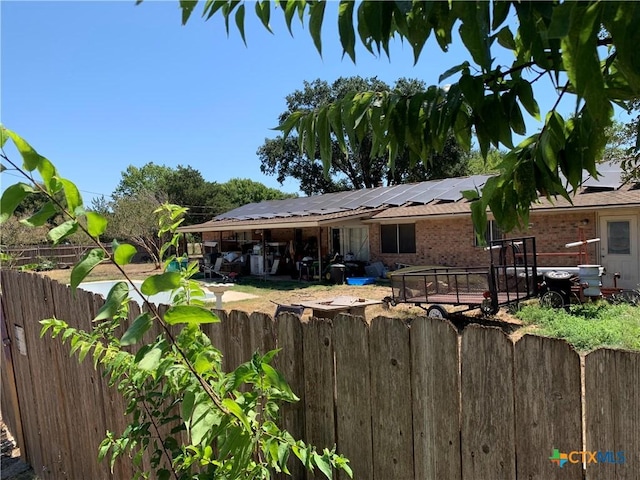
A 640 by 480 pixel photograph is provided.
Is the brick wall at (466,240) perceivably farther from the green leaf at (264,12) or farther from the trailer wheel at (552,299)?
the green leaf at (264,12)

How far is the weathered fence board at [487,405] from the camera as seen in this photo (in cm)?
129

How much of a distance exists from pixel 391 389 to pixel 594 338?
20.6 feet

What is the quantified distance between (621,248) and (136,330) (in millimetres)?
14864

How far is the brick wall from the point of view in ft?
44.5

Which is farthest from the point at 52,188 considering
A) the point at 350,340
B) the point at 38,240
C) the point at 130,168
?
the point at 130,168

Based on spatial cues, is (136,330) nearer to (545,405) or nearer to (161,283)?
(161,283)

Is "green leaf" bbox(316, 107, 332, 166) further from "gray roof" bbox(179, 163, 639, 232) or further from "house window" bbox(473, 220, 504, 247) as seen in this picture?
"gray roof" bbox(179, 163, 639, 232)

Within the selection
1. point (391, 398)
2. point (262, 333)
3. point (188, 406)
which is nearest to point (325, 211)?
point (262, 333)

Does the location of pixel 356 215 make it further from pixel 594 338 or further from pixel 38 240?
pixel 38 240

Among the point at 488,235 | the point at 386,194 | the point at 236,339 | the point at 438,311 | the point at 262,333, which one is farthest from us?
the point at 386,194

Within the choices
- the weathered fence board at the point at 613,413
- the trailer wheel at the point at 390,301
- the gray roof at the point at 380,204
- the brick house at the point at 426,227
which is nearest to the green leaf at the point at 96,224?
the weathered fence board at the point at 613,413

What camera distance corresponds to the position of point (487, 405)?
1.33 meters

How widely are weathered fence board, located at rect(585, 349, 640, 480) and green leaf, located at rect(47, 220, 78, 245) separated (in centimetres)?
135

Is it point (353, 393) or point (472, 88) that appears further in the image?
point (353, 393)
